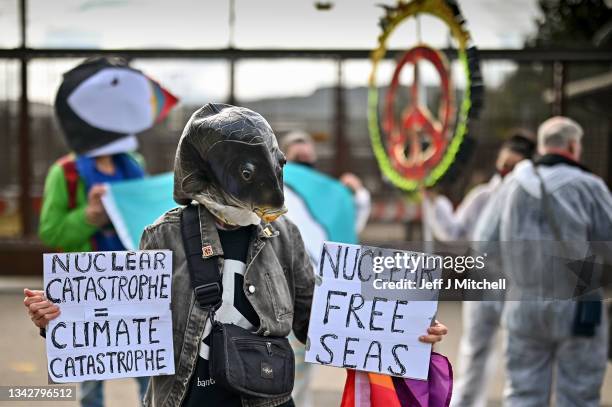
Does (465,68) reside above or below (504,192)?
above

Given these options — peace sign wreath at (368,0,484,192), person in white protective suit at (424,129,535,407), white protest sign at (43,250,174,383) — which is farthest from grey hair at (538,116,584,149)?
white protest sign at (43,250,174,383)

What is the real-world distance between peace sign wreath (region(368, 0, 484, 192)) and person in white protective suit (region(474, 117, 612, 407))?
0.49m

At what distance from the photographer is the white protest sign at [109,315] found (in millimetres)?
2504

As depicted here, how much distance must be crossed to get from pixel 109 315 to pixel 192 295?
0.25m

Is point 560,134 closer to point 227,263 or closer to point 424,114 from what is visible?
point 424,114

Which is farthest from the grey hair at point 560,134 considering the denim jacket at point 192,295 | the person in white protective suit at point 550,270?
the denim jacket at point 192,295

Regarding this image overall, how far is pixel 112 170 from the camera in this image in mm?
4473

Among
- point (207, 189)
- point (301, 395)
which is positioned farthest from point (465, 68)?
point (207, 189)

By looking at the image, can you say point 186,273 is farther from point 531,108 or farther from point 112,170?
point 531,108

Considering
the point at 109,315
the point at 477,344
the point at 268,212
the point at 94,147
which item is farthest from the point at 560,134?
the point at 109,315

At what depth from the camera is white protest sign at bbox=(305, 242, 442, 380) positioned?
2.60 metres

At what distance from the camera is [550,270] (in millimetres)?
4090

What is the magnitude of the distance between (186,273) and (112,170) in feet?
6.81

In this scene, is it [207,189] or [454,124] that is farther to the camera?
[454,124]
